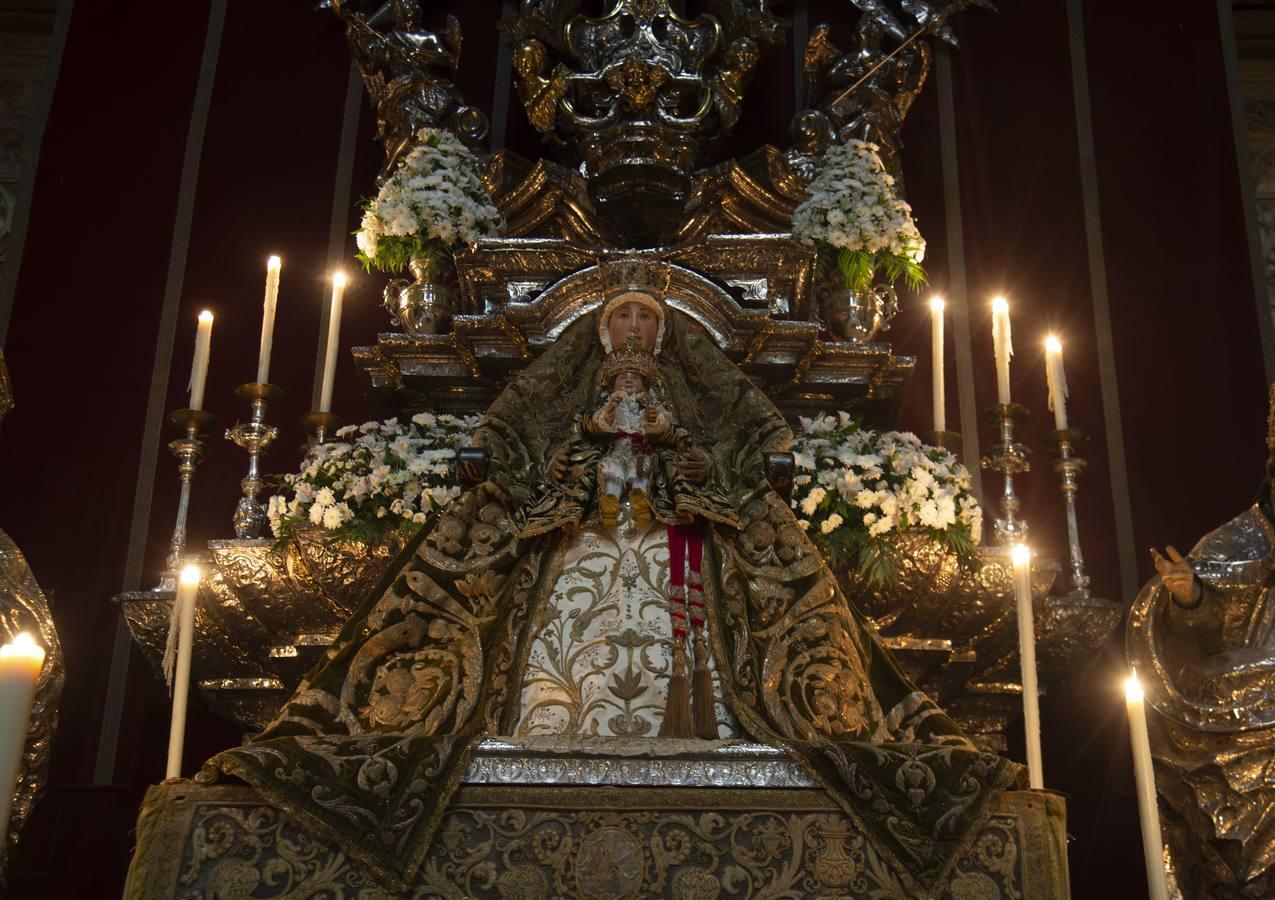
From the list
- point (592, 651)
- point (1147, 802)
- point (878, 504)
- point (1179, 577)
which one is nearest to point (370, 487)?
point (592, 651)

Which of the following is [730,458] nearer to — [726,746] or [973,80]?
[726,746]

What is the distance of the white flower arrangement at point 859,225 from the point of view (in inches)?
188

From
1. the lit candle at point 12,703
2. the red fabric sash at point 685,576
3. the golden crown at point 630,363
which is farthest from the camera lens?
the golden crown at point 630,363

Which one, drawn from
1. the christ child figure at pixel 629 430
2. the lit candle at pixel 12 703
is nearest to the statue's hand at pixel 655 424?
the christ child figure at pixel 629 430

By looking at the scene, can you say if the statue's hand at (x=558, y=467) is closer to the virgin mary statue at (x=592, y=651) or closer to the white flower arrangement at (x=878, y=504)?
the virgin mary statue at (x=592, y=651)

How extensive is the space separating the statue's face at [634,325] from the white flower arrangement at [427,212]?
2.65 feet

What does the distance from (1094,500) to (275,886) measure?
132 inches

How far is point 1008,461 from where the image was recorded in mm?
4355

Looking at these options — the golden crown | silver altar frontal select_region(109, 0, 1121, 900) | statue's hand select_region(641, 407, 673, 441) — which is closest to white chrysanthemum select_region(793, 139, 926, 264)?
silver altar frontal select_region(109, 0, 1121, 900)

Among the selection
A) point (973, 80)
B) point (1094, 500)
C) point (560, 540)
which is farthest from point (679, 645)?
point (973, 80)

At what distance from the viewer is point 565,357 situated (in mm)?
4195

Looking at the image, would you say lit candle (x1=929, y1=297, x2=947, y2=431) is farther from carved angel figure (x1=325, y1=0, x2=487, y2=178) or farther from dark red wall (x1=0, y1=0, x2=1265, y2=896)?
carved angel figure (x1=325, y1=0, x2=487, y2=178)

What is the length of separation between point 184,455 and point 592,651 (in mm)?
1533

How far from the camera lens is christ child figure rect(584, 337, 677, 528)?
3744 millimetres
